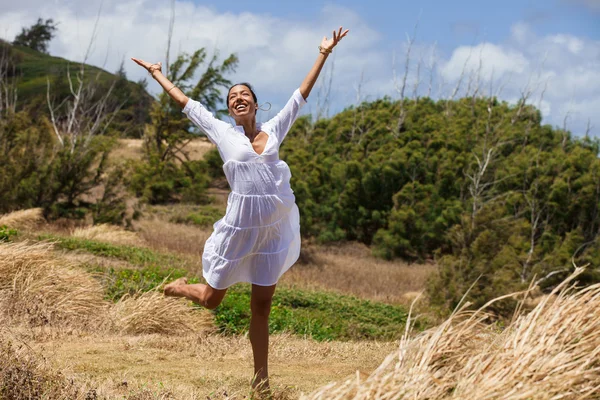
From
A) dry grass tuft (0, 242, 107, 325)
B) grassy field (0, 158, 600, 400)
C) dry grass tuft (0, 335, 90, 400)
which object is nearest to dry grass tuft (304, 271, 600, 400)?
grassy field (0, 158, 600, 400)

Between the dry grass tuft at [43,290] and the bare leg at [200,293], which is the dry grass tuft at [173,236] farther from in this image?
the bare leg at [200,293]

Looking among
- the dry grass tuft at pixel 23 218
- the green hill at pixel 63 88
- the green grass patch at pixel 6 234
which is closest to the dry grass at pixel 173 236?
the dry grass tuft at pixel 23 218

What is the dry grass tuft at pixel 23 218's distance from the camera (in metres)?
16.2

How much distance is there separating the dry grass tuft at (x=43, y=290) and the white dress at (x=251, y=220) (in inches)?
136

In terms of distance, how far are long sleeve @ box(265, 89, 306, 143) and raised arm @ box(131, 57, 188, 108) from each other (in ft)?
1.97

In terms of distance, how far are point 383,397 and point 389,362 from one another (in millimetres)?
277

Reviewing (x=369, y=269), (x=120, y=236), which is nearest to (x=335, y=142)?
(x=369, y=269)

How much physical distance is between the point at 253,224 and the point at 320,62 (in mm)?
1424

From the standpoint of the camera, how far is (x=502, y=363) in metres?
3.73

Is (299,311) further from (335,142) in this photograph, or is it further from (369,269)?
(335,142)

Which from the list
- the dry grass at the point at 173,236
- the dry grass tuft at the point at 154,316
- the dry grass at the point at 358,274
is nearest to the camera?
the dry grass tuft at the point at 154,316

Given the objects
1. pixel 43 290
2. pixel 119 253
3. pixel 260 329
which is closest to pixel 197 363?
pixel 260 329

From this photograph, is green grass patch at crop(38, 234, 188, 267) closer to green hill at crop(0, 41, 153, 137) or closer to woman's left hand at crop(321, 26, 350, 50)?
woman's left hand at crop(321, 26, 350, 50)

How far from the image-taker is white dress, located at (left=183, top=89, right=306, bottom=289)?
15.1ft
